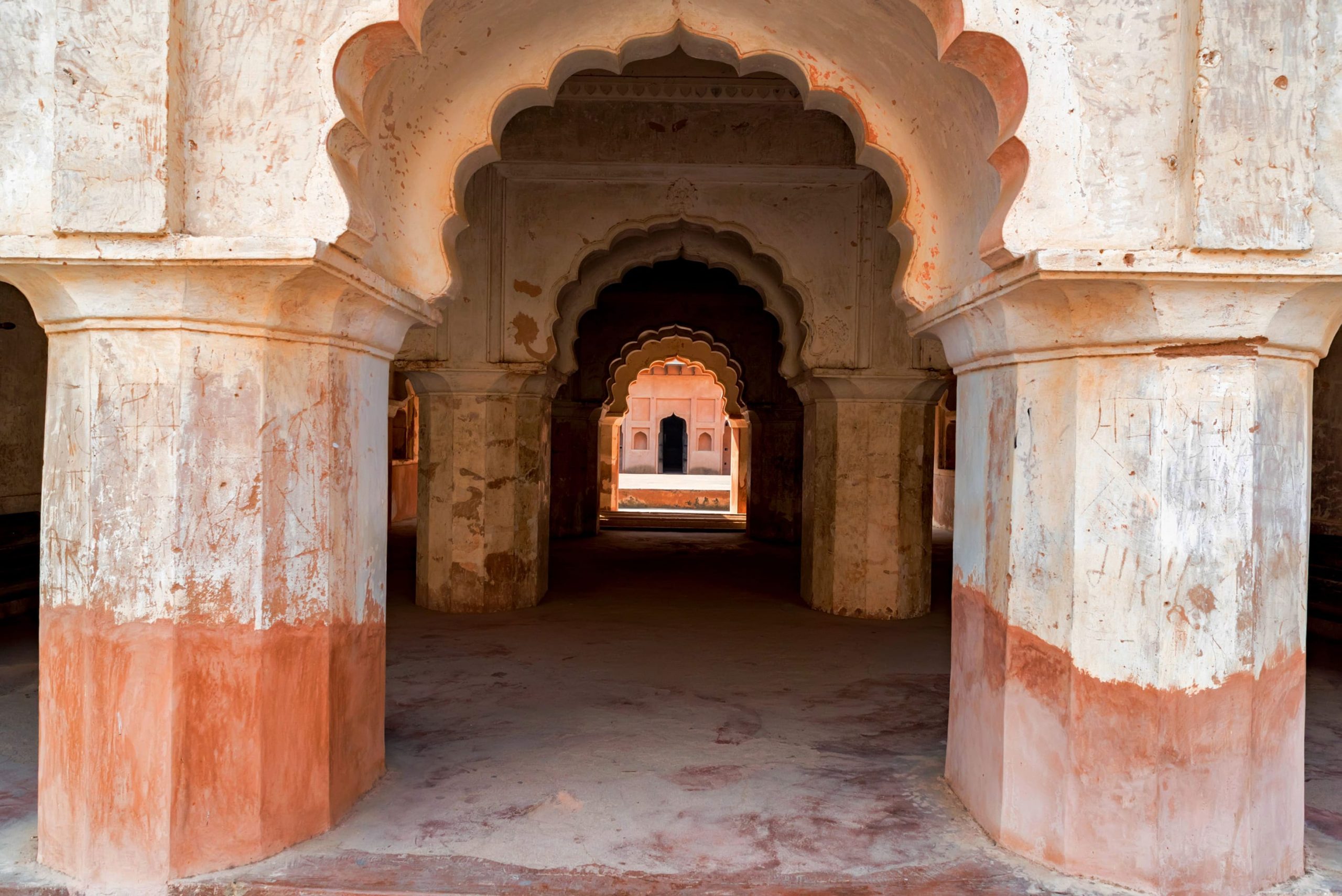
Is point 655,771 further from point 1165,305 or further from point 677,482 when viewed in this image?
point 677,482

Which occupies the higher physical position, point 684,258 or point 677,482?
point 684,258

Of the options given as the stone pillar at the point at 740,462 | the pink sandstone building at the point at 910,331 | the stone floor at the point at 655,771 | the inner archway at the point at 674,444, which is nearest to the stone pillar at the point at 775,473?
the stone pillar at the point at 740,462

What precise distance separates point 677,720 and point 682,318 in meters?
8.90

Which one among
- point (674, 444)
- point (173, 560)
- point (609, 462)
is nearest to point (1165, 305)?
point (173, 560)

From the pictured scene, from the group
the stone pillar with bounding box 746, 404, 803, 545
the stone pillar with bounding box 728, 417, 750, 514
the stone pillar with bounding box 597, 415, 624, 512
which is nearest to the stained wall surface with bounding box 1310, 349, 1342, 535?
the stone pillar with bounding box 746, 404, 803, 545

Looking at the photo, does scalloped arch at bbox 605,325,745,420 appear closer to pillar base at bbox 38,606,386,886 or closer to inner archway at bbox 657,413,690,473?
pillar base at bbox 38,606,386,886

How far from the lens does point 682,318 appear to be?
42.6 ft

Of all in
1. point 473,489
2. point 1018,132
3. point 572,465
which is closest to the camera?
point 1018,132

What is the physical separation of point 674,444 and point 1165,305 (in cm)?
3030

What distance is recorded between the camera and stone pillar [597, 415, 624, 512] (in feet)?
54.1

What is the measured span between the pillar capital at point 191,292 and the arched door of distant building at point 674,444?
97.0ft

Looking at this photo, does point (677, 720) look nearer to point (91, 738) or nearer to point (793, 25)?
point (91, 738)

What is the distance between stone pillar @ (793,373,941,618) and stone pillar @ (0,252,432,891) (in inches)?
200

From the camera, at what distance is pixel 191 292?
2789 mm
